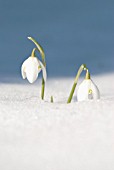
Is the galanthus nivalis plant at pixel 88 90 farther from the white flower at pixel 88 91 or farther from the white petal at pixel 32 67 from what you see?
the white petal at pixel 32 67

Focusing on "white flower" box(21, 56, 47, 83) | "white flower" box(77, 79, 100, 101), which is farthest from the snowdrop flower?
"white flower" box(21, 56, 47, 83)

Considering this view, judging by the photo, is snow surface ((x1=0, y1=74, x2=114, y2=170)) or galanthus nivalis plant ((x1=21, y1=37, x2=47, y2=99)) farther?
galanthus nivalis plant ((x1=21, y1=37, x2=47, y2=99))

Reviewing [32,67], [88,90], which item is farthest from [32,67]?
[88,90]

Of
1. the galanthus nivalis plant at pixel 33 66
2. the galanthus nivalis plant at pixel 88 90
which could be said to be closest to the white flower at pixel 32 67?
the galanthus nivalis plant at pixel 33 66

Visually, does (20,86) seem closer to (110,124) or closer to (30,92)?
(30,92)

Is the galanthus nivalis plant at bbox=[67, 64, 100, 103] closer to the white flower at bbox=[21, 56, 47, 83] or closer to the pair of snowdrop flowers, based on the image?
the pair of snowdrop flowers

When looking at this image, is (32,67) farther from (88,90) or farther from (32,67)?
(88,90)
